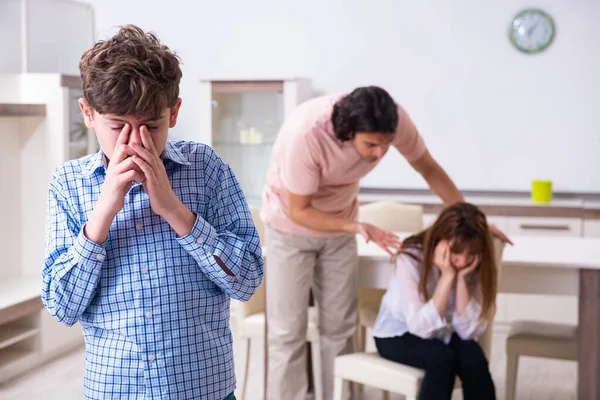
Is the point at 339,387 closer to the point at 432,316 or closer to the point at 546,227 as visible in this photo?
the point at 432,316

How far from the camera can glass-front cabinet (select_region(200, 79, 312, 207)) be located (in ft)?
16.3

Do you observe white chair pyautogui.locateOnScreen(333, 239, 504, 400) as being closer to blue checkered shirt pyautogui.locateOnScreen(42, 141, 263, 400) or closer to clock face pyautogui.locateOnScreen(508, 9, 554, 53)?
blue checkered shirt pyautogui.locateOnScreen(42, 141, 263, 400)

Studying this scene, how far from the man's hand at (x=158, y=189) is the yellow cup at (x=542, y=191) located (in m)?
3.71

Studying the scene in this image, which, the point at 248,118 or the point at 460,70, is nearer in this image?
the point at 460,70

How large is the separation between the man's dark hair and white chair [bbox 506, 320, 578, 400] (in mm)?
970

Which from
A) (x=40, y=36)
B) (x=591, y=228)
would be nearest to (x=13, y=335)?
A: (x=40, y=36)

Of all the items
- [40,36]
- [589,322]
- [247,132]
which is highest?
[40,36]

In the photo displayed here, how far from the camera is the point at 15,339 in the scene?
3.95 meters

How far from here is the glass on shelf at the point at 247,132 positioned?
5094 mm

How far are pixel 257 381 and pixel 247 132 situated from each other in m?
1.79

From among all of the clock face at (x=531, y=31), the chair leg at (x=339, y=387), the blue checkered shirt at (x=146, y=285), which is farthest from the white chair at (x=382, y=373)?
the clock face at (x=531, y=31)

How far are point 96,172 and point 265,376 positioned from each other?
7.00 feet

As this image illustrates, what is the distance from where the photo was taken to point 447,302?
9.14ft

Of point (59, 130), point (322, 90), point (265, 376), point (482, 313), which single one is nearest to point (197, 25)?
point (322, 90)
